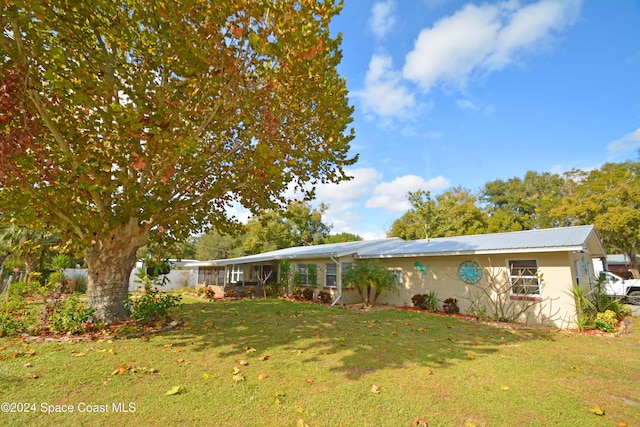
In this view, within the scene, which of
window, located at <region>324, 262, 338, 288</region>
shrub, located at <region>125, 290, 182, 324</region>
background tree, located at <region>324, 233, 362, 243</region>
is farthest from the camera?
background tree, located at <region>324, 233, 362, 243</region>

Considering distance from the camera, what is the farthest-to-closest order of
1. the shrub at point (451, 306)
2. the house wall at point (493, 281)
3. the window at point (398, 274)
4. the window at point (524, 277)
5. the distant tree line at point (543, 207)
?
the distant tree line at point (543, 207) → the window at point (398, 274) → the shrub at point (451, 306) → the window at point (524, 277) → the house wall at point (493, 281)

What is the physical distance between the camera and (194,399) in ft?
12.5

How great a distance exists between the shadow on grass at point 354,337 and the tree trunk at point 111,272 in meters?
2.03

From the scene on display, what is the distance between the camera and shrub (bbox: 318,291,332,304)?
15611mm

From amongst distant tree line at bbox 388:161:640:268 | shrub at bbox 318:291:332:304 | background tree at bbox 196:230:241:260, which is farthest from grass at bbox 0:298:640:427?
background tree at bbox 196:230:241:260

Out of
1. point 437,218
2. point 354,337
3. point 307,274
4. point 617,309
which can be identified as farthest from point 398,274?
point 437,218

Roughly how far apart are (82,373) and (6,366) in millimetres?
1466

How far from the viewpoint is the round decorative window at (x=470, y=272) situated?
1170 centimetres

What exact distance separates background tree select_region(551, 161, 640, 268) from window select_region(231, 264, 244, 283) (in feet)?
90.3

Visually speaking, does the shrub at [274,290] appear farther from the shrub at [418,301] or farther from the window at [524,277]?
the window at [524,277]

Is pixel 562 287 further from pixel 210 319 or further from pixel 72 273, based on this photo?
pixel 72 273

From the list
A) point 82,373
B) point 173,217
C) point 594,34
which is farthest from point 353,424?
point 594,34

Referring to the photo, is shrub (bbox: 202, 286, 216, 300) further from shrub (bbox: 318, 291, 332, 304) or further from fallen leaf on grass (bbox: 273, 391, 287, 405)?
fallen leaf on grass (bbox: 273, 391, 287, 405)

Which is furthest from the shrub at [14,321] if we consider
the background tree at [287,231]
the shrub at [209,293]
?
the background tree at [287,231]
